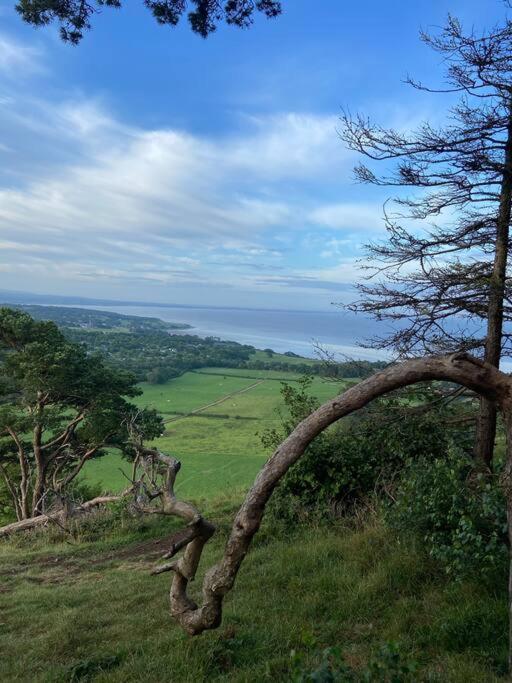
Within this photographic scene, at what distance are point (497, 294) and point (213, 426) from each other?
3729cm

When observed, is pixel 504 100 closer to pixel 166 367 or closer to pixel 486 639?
pixel 486 639

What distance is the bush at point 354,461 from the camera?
7.82m

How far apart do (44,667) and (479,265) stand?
6713 millimetres

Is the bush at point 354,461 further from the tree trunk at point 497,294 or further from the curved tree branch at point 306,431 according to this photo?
the curved tree branch at point 306,431

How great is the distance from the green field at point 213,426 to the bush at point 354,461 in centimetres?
1106

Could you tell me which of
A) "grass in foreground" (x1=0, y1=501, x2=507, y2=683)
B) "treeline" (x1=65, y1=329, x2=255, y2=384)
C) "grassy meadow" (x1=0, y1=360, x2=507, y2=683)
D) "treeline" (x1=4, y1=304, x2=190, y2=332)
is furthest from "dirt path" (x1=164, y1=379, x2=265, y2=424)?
"grass in foreground" (x1=0, y1=501, x2=507, y2=683)

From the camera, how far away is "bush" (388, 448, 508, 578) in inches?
156

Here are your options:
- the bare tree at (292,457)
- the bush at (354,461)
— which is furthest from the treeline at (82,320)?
the bare tree at (292,457)

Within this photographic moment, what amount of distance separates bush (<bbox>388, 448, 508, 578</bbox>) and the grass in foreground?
1.07 feet

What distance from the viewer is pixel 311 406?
997 cm

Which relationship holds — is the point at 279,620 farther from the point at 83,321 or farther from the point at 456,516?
the point at 83,321

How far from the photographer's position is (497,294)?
5.97m

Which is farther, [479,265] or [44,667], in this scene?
[479,265]

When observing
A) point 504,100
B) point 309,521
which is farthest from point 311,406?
point 504,100
